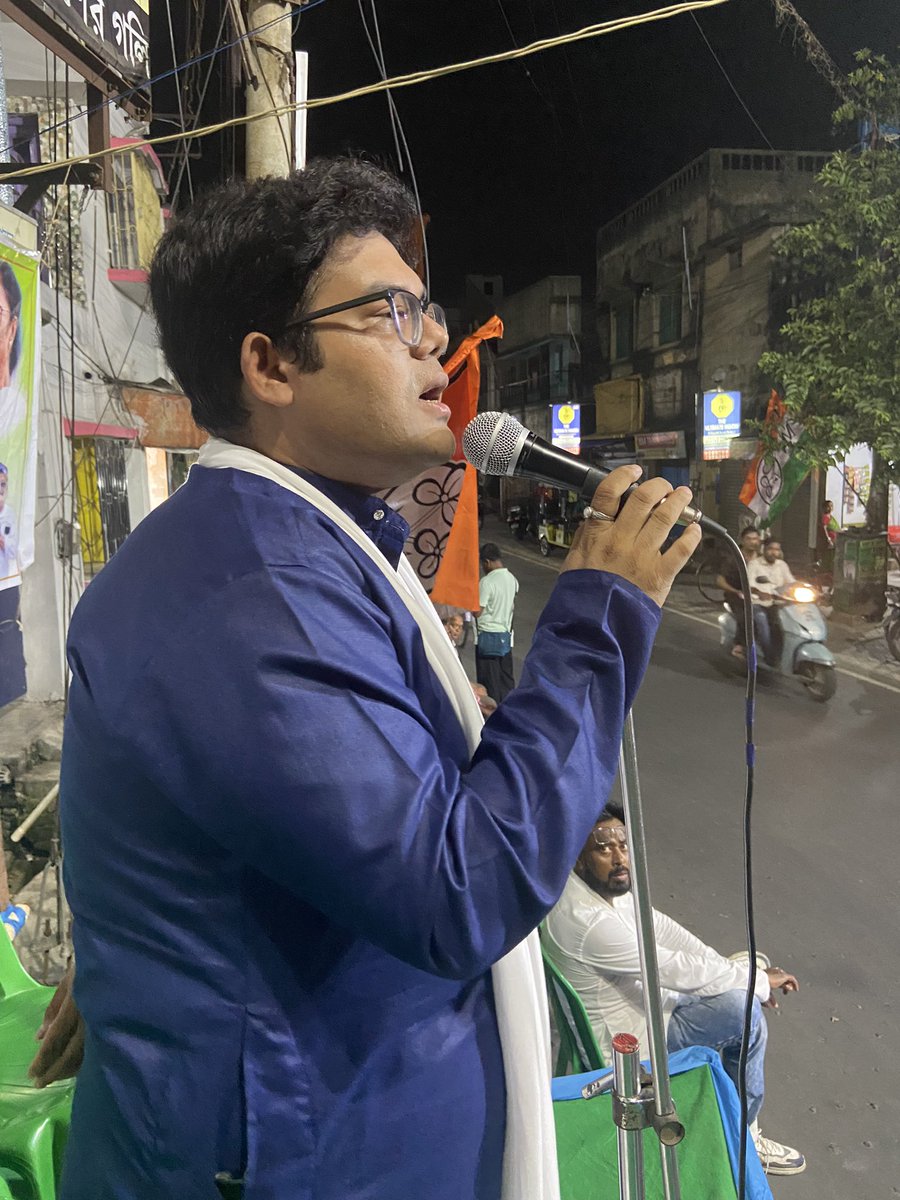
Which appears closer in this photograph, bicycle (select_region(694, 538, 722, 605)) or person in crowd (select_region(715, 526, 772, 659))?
person in crowd (select_region(715, 526, 772, 659))

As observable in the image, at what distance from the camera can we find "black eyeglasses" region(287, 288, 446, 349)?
0.73m

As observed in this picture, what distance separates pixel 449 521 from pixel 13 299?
1783 mm

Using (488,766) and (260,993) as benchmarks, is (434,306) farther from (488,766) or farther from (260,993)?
(260,993)

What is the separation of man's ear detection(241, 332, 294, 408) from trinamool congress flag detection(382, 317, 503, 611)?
2441 millimetres

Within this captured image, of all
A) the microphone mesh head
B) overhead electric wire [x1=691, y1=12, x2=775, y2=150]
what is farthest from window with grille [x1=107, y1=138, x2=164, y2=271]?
the microphone mesh head

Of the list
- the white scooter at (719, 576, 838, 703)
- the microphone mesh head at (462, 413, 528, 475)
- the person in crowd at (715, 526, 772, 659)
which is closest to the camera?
the microphone mesh head at (462, 413, 528, 475)

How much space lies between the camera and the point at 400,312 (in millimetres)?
758

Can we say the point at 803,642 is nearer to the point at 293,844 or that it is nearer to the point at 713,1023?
the point at 713,1023

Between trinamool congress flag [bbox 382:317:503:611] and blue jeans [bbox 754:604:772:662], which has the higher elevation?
trinamool congress flag [bbox 382:317:503:611]

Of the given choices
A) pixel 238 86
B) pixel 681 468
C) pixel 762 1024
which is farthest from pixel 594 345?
pixel 762 1024

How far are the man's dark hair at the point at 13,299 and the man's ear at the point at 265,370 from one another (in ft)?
4.93

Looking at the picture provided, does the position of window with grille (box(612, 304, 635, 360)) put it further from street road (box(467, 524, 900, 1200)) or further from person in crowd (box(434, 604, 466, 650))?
person in crowd (box(434, 604, 466, 650))

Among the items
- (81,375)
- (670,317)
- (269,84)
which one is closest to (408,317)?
(269,84)

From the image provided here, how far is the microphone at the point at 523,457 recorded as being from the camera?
87 centimetres
